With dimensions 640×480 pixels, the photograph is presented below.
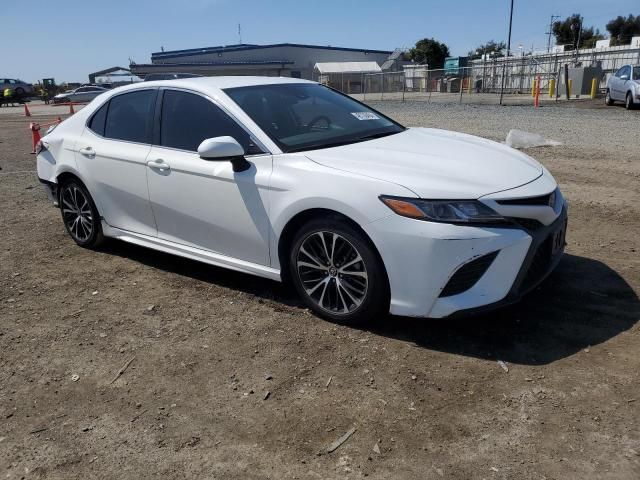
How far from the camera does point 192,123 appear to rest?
173 inches

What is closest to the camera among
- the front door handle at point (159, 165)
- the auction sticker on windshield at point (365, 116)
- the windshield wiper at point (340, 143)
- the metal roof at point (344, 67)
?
the windshield wiper at point (340, 143)

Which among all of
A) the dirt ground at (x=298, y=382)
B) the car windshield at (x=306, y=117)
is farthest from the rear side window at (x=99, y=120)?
the car windshield at (x=306, y=117)

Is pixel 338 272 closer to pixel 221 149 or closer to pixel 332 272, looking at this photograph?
pixel 332 272

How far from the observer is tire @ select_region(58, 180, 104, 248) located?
211 inches

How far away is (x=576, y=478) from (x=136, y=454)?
1.96m

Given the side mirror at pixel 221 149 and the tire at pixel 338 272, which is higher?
the side mirror at pixel 221 149

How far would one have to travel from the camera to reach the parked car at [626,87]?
62.1ft

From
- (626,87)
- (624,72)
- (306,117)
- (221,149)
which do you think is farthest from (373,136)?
(624,72)

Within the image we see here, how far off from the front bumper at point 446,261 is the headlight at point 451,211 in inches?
1.8

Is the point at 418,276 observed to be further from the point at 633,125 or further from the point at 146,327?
the point at 633,125

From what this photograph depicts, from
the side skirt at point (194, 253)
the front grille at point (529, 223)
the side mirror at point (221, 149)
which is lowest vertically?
the side skirt at point (194, 253)

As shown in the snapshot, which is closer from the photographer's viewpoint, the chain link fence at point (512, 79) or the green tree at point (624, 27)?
the chain link fence at point (512, 79)

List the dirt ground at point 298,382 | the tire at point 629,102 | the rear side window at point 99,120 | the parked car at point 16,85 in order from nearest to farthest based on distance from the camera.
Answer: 1. the dirt ground at point 298,382
2. the rear side window at point 99,120
3. the tire at point 629,102
4. the parked car at point 16,85

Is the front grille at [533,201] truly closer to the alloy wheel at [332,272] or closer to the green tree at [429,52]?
the alloy wheel at [332,272]
